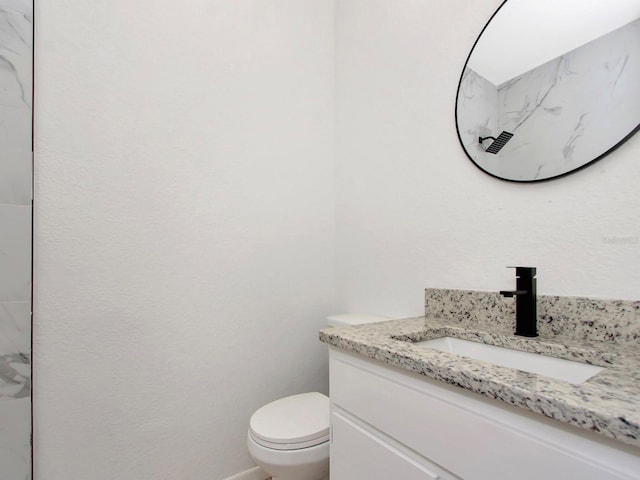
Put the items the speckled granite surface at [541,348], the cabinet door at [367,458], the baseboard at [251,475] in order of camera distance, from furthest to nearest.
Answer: the baseboard at [251,475]
the cabinet door at [367,458]
the speckled granite surface at [541,348]

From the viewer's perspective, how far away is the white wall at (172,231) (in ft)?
3.90

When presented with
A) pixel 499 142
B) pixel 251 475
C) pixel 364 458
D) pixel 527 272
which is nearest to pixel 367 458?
pixel 364 458

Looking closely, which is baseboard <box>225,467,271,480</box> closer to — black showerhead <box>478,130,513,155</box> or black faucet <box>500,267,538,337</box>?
black faucet <box>500,267,538,337</box>

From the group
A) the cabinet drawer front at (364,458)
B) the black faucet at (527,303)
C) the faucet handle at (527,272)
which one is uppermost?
the faucet handle at (527,272)

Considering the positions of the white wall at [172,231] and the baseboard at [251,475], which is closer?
the white wall at [172,231]

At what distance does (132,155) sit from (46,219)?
0.38 m

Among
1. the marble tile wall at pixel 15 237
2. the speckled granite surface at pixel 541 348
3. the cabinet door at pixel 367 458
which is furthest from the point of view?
the marble tile wall at pixel 15 237

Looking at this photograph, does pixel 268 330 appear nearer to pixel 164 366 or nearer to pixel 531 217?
pixel 164 366

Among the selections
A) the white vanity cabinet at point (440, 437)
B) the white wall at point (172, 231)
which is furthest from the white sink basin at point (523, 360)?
the white wall at point (172, 231)

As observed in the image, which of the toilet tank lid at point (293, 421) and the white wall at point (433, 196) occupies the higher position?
the white wall at point (433, 196)

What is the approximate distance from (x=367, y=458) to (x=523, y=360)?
517mm

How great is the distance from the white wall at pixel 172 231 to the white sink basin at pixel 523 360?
2.81 ft

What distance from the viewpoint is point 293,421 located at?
4.18 ft

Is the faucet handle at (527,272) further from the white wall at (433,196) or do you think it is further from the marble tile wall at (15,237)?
the marble tile wall at (15,237)
